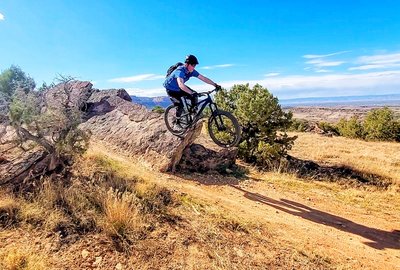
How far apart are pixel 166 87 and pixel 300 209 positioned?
6.10m

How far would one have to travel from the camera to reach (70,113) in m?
9.75

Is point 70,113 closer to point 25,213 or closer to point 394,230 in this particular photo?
point 25,213

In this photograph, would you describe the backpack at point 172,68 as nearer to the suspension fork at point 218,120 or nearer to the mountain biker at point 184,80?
the mountain biker at point 184,80

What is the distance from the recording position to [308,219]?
9.30m

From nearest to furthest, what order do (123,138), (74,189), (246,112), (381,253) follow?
(381,253)
(74,189)
(123,138)
(246,112)

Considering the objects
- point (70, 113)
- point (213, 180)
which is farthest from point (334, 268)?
point (70, 113)

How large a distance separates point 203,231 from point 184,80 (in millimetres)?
4847

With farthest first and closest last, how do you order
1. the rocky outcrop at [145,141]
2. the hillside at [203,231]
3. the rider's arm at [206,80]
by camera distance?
the rocky outcrop at [145,141], the rider's arm at [206,80], the hillside at [203,231]

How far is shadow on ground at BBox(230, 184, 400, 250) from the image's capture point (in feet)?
27.4

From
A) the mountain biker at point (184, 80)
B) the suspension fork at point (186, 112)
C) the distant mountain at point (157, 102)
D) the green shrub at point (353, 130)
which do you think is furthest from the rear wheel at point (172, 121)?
the green shrub at point (353, 130)

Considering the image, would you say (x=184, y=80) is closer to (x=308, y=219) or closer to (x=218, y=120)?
(x=218, y=120)

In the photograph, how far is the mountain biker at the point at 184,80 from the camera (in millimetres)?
9711

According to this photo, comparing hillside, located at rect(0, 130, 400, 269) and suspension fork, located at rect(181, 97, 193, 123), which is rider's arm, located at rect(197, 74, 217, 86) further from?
hillside, located at rect(0, 130, 400, 269)

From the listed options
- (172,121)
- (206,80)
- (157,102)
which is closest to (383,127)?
(157,102)
